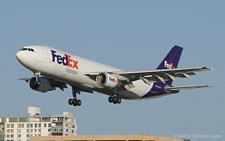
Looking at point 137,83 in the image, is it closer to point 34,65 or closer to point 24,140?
point 34,65

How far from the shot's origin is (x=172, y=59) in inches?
3201

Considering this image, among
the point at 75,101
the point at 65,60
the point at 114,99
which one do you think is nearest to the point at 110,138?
the point at 75,101

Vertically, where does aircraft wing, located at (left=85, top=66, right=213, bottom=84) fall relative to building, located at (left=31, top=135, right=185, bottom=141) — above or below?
above

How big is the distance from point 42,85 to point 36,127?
352 feet

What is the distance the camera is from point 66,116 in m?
179

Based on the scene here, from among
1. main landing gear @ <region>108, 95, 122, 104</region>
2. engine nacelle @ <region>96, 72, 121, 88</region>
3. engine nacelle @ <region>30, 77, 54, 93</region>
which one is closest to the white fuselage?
engine nacelle @ <region>96, 72, 121, 88</region>

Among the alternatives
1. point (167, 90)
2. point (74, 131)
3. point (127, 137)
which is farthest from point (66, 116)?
point (167, 90)

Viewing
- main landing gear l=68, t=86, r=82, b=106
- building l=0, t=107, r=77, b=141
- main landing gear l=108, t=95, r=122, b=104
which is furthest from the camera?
building l=0, t=107, r=77, b=141

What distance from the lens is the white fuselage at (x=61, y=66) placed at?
213ft

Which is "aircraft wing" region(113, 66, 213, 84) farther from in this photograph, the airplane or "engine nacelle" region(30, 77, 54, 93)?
"engine nacelle" region(30, 77, 54, 93)

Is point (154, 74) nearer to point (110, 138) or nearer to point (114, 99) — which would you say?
point (114, 99)

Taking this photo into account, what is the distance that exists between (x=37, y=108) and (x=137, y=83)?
350 feet

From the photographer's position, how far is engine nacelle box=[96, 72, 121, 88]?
224 feet

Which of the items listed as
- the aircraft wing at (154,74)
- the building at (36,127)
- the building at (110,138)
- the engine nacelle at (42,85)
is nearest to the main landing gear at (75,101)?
the engine nacelle at (42,85)
